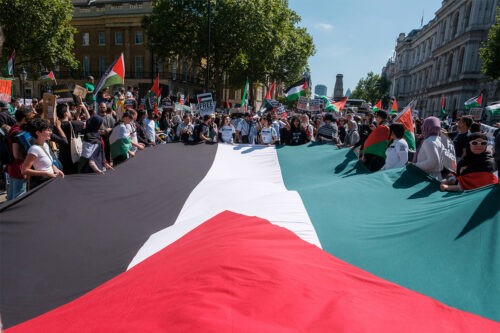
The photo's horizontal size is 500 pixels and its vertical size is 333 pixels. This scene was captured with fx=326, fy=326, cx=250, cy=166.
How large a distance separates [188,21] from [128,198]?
30.3m

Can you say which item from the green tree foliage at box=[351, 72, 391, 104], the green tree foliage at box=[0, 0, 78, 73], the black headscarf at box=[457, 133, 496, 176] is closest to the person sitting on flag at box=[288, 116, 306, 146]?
the black headscarf at box=[457, 133, 496, 176]

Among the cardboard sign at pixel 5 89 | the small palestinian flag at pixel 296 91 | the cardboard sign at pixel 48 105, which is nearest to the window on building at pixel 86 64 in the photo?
the cardboard sign at pixel 5 89

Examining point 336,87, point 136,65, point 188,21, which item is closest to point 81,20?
point 136,65

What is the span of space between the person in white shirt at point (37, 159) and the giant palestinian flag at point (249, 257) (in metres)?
0.45

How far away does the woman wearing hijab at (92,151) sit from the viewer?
5.59 metres

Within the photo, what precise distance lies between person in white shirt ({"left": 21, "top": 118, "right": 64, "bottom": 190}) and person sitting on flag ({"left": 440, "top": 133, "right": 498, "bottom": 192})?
5.14 m

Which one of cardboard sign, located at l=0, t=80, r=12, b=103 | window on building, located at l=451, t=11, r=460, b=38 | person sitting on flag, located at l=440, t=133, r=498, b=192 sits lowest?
person sitting on flag, located at l=440, t=133, r=498, b=192

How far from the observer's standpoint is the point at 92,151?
A: 18.4 feet

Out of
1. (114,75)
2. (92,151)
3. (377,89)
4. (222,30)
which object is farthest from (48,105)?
(377,89)

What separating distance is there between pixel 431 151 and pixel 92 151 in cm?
524

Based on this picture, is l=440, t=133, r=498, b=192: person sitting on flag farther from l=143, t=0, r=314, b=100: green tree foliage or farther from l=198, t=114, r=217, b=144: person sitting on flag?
l=143, t=0, r=314, b=100: green tree foliage

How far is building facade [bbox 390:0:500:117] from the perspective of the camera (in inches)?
1909

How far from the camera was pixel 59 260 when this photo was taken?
10.5ft

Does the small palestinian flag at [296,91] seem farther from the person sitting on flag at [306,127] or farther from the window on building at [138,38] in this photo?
the window on building at [138,38]
